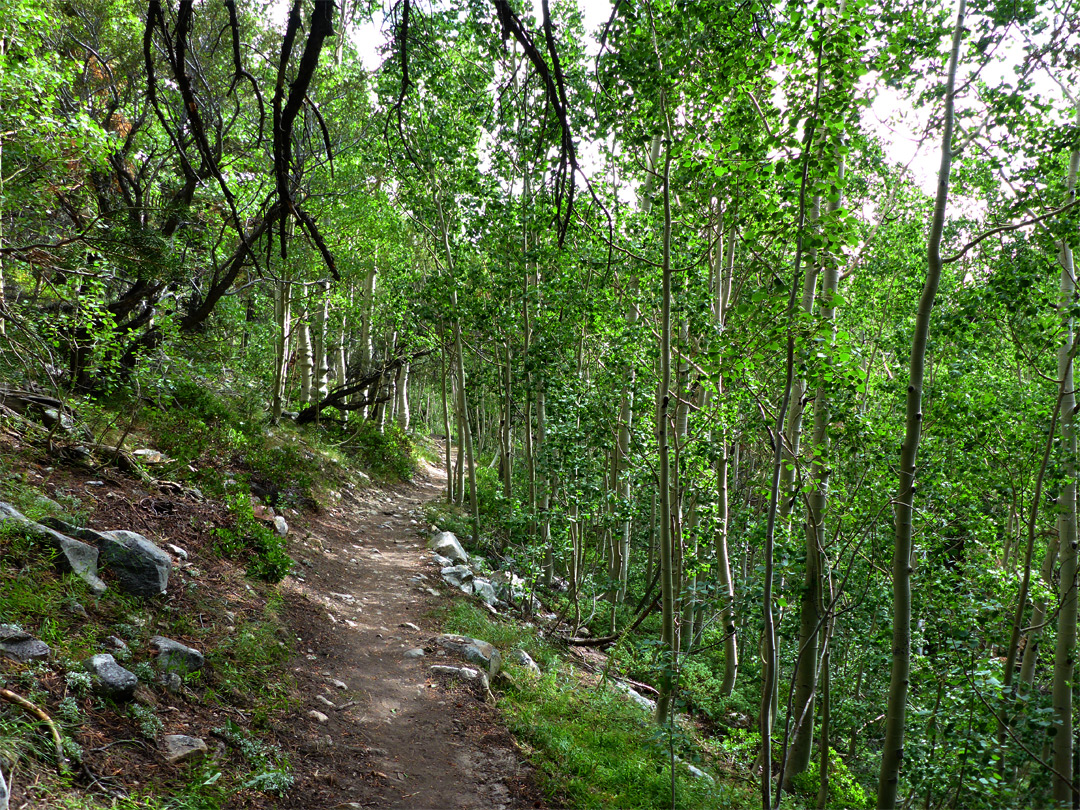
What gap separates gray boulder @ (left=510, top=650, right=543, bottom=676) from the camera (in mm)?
6660

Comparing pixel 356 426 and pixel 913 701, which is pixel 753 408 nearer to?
pixel 913 701

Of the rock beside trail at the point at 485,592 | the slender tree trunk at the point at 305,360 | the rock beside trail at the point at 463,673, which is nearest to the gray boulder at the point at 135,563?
the rock beside trail at the point at 463,673

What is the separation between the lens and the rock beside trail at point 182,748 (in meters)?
3.40

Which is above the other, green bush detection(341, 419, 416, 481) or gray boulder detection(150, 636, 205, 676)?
green bush detection(341, 419, 416, 481)

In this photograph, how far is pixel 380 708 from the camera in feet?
17.0

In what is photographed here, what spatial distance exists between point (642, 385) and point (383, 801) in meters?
5.64

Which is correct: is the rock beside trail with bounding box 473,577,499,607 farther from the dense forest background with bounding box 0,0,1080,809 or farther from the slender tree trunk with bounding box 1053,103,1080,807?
the slender tree trunk with bounding box 1053,103,1080,807

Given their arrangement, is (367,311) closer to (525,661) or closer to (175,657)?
(525,661)

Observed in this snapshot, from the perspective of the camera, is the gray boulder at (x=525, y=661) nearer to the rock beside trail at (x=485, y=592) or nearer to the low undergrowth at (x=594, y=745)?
the low undergrowth at (x=594, y=745)

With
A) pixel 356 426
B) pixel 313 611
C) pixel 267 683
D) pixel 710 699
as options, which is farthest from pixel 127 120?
pixel 710 699

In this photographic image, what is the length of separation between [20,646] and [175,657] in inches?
37.3

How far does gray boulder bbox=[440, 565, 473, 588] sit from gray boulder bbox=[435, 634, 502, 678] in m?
2.16

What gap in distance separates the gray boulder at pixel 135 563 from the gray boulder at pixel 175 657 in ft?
1.81

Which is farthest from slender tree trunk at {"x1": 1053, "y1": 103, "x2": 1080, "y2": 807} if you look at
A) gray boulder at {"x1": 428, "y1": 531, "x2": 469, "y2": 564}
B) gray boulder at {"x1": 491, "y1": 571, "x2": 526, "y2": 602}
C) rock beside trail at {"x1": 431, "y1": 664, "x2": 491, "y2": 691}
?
gray boulder at {"x1": 428, "y1": 531, "x2": 469, "y2": 564}
